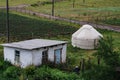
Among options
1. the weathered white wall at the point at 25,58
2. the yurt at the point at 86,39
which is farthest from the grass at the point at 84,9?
the weathered white wall at the point at 25,58

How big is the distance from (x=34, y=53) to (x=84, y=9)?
44.6 m

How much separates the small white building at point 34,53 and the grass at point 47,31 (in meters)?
1.62

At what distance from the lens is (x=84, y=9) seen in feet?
228

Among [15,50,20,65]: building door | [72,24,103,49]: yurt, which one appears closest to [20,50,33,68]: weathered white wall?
[15,50,20,65]: building door

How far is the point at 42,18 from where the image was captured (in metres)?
56.1

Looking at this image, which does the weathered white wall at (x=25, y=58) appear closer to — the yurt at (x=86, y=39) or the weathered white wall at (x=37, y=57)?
the weathered white wall at (x=37, y=57)

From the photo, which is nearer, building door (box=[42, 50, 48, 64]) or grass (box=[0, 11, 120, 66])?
building door (box=[42, 50, 48, 64])

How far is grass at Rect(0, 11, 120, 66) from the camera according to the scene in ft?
110

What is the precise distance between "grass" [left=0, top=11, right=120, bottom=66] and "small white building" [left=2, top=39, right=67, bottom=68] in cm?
162

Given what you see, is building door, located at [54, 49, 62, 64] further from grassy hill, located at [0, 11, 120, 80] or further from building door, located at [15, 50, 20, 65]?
building door, located at [15, 50, 20, 65]

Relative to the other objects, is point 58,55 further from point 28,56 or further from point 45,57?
point 28,56

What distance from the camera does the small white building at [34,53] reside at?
1016 inches

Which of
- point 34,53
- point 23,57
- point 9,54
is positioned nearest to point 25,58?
point 23,57

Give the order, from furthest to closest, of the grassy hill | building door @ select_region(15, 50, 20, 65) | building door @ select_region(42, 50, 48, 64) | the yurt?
the yurt, building door @ select_region(42, 50, 48, 64), building door @ select_region(15, 50, 20, 65), the grassy hill
